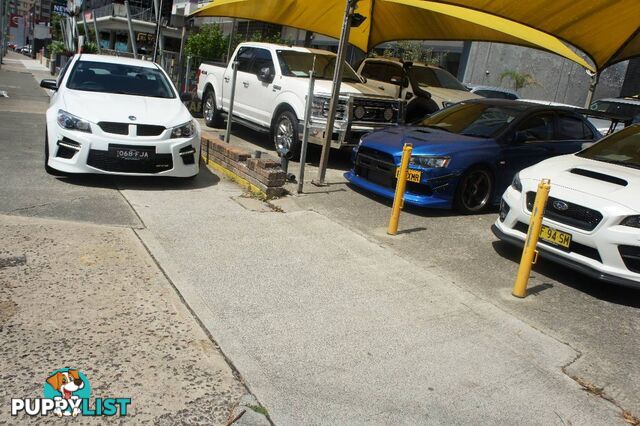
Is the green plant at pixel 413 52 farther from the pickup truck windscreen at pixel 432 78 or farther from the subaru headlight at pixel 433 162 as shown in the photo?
the subaru headlight at pixel 433 162

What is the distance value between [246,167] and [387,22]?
22.5 ft

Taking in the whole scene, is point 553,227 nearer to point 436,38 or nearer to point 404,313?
point 404,313

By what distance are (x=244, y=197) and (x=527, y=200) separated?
361cm

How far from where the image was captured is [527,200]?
5812 mm

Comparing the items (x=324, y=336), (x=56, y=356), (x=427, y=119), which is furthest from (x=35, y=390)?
(x=427, y=119)

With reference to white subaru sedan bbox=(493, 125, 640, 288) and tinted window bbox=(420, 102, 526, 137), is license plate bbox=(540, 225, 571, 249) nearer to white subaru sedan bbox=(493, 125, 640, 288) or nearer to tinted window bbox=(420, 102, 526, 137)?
white subaru sedan bbox=(493, 125, 640, 288)

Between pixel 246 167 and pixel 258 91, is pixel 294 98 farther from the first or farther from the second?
pixel 246 167

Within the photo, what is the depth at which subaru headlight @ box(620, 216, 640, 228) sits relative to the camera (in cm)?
492

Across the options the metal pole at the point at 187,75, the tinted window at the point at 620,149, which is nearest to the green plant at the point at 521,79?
the metal pole at the point at 187,75

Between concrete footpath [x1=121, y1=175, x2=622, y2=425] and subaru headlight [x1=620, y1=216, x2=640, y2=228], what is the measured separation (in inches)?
54.3

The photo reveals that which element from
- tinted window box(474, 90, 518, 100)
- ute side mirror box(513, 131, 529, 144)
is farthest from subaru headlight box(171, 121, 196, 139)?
tinted window box(474, 90, 518, 100)

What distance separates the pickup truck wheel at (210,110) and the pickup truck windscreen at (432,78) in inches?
176

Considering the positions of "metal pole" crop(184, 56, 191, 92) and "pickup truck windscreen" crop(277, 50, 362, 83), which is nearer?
"pickup truck windscreen" crop(277, 50, 362, 83)

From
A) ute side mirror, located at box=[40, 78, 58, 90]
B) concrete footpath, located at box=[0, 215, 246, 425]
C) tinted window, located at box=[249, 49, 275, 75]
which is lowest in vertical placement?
concrete footpath, located at box=[0, 215, 246, 425]
